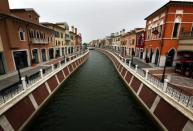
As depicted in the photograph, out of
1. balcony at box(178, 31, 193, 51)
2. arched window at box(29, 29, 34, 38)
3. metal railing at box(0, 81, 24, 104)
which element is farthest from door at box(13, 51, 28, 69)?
balcony at box(178, 31, 193, 51)

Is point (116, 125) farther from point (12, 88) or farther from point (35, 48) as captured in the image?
point (35, 48)

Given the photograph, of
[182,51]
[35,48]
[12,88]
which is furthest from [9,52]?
[182,51]

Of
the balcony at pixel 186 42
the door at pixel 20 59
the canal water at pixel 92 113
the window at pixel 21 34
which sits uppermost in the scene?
the window at pixel 21 34

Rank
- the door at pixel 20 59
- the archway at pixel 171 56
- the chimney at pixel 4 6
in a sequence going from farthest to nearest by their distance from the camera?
the archway at pixel 171 56, the door at pixel 20 59, the chimney at pixel 4 6

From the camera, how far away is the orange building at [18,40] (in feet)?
49.9

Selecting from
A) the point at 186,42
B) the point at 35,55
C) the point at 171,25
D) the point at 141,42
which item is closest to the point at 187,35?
the point at 186,42

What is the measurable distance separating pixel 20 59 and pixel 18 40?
10.7ft

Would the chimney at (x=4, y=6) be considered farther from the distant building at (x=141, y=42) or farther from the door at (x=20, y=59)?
the distant building at (x=141, y=42)

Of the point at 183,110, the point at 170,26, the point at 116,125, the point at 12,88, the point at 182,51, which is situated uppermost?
the point at 170,26

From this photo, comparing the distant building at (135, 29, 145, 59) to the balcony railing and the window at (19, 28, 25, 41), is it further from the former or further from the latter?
the window at (19, 28, 25, 41)

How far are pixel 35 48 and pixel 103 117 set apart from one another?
19627mm

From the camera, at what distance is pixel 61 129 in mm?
9688

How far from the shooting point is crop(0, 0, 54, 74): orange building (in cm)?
1520

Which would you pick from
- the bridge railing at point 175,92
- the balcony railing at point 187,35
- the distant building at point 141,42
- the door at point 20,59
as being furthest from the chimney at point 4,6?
the distant building at point 141,42
